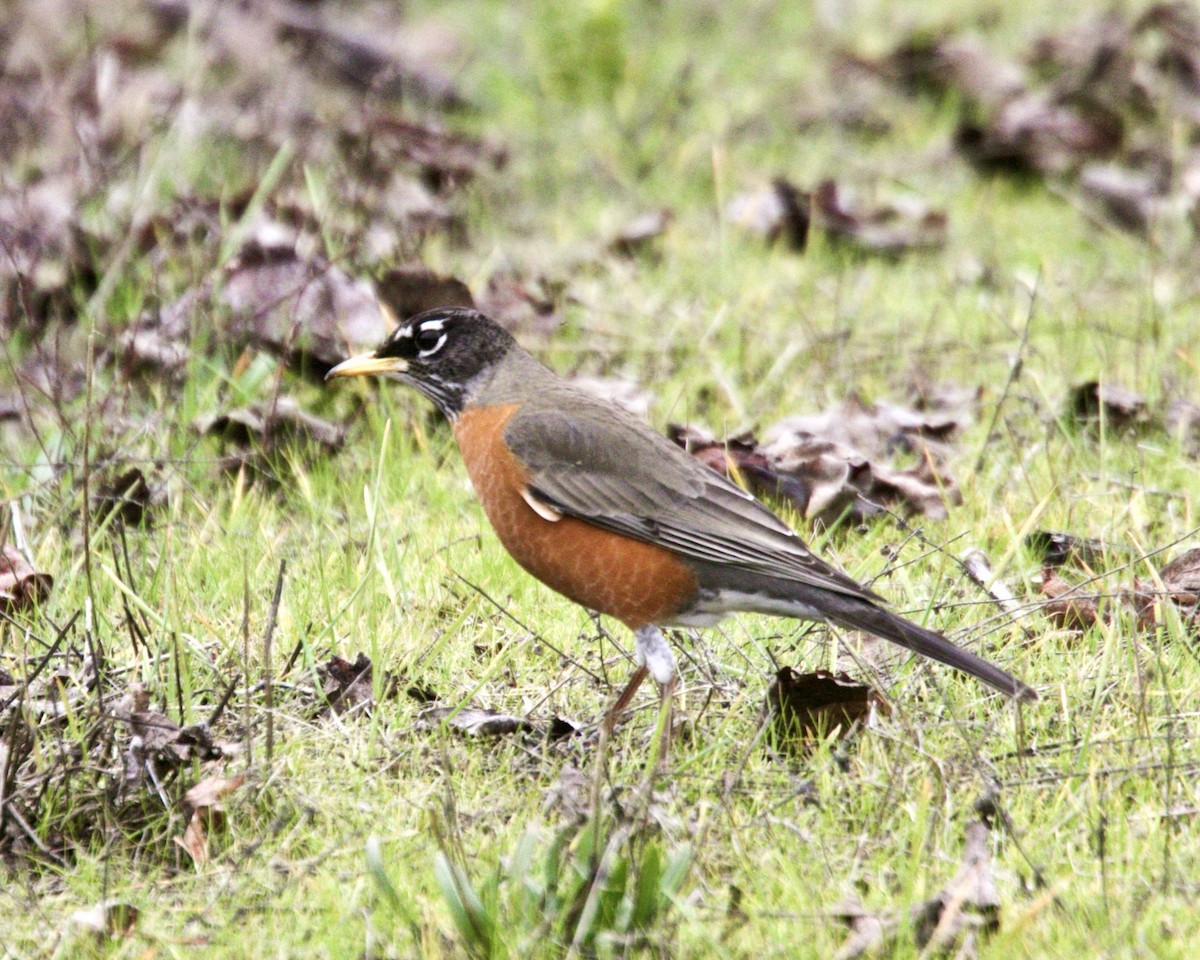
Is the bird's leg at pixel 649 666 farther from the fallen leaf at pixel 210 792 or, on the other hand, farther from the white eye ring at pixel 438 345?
the white eye ring at pixel 438 345


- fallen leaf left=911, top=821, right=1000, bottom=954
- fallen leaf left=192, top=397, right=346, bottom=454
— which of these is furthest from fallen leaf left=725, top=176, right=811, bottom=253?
fallen leaf left=911, top=821, right=1000, bottom=954

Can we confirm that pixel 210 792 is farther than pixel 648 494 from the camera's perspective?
No

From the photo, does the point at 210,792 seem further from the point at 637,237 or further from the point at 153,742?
the point at 637,237

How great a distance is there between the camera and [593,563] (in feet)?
11.7

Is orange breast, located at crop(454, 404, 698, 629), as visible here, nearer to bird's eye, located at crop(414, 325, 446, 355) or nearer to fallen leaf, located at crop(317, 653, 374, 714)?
fallen leaf, located at crop(317, 653, 374, 714)

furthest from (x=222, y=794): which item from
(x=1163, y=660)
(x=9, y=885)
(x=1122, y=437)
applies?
(x=1122, y=437)

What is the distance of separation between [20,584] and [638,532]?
1.39m

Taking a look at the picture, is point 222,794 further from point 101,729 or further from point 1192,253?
point 1192,253

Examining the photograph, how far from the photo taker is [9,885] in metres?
2.90

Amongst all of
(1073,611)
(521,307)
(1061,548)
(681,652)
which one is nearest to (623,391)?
(521,307)

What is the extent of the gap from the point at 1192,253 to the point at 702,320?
1.82 meters

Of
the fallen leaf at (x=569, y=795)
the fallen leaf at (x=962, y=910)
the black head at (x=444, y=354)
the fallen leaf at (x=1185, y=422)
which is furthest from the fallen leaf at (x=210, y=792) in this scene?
the fallen leaf at (x=1185, y=422)

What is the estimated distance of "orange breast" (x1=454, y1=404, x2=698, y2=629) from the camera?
356 cm

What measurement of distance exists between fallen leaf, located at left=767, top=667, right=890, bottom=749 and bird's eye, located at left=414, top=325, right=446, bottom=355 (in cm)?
131
